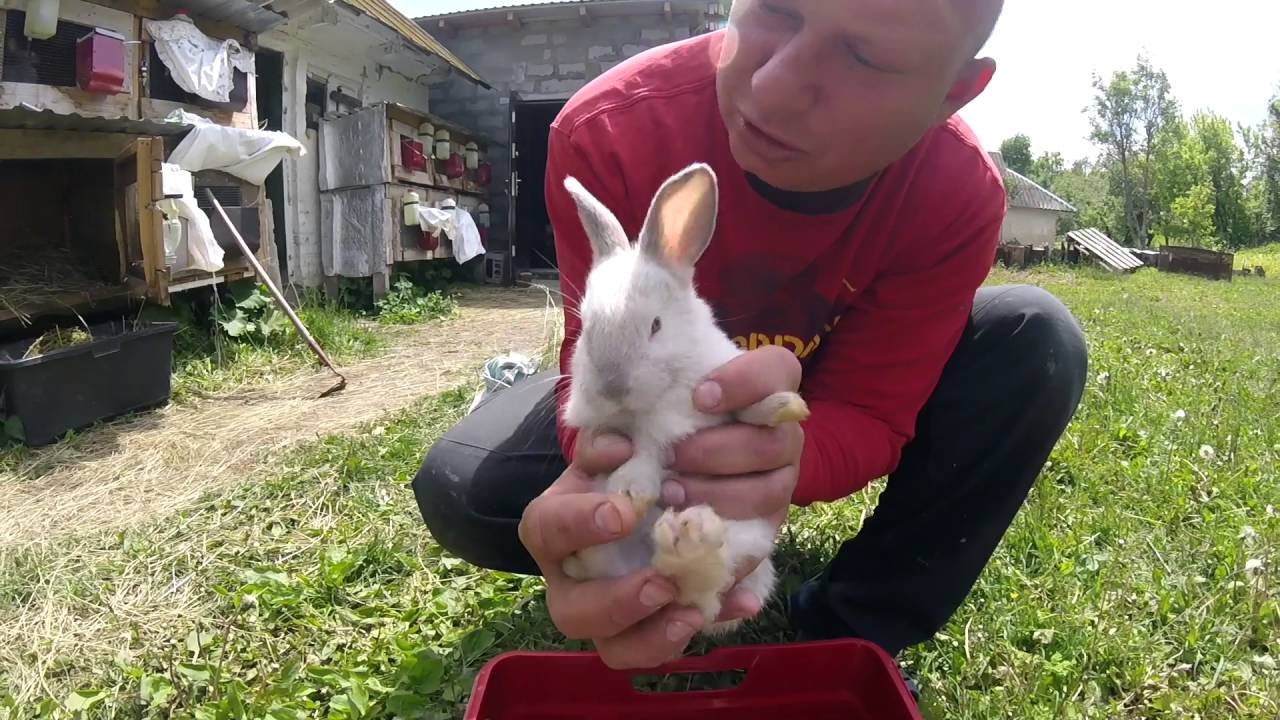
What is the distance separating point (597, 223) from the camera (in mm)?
1301

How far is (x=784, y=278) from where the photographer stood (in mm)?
1633

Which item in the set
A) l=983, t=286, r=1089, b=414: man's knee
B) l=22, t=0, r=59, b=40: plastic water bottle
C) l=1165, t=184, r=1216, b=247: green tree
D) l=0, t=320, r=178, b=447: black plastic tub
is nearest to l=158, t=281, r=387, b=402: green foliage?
l=0, t=320, r=178, b=447: black plastic tub

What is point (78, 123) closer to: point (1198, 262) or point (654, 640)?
point (654, 640)

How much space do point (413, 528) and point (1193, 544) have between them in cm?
241

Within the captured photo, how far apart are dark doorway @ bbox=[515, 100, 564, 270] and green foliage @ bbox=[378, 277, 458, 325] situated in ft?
8.97

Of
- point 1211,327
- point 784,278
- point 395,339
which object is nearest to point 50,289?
point 395,339

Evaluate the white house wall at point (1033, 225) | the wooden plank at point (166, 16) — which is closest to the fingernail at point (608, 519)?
the wooden plank at point (166, 16)

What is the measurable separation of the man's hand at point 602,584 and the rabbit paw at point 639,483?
0.03m

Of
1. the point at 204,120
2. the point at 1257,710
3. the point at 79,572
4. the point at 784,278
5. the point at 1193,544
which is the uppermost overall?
the point at 204,120

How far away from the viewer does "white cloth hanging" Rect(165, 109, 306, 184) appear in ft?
14.8

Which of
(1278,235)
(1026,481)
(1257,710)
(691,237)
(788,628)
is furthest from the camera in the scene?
(1278,235)

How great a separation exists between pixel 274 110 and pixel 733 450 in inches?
270

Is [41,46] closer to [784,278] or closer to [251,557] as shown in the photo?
[251,557]

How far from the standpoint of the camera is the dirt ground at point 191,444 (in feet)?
9.39
